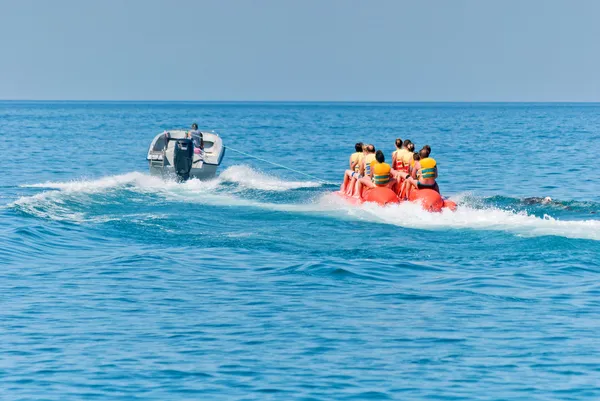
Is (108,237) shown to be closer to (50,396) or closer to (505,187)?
(50,396)

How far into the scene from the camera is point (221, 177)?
29.2 m

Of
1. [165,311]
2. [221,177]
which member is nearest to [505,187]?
[221,177]

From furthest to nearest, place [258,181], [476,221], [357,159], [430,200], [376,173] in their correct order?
[258,181]
[357,159]
[376,173]
[430,200]
[476,221]

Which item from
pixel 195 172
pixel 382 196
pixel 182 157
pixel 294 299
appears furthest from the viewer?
pixel 195 172

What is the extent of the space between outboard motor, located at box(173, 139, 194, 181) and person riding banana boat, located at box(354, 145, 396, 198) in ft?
20.9

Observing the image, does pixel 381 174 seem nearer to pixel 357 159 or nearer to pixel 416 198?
pixel 416 198

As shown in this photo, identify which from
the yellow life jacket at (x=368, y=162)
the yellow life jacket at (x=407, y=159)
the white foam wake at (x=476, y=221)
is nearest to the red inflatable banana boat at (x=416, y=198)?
the white foam wake at (x=476, y=221)

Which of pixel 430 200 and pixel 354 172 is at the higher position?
pixel 354 172

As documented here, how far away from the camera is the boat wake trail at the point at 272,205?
1778 centimetres

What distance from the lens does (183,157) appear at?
1017 inches

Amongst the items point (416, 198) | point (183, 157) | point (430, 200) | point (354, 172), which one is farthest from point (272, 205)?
point (430, 200)

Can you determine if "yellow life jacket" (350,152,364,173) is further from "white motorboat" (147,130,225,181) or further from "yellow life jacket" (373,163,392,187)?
"white motorboat" (147,130,225,181)

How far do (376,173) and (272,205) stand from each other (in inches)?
140

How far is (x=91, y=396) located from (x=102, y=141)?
49893mm
